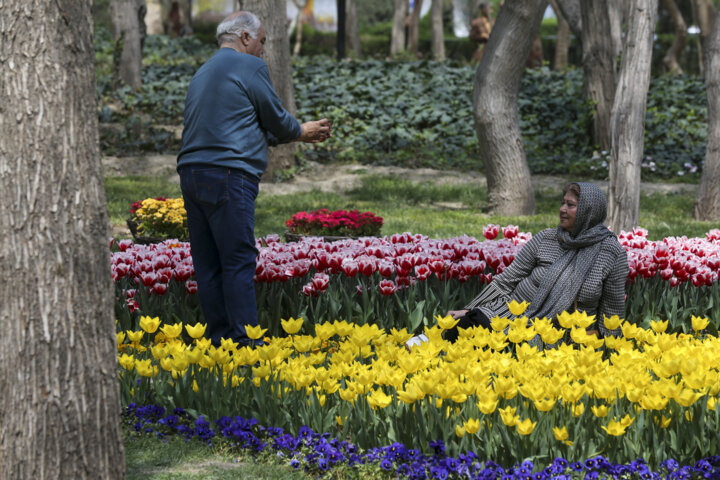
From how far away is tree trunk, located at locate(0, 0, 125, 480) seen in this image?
2441 millimetres

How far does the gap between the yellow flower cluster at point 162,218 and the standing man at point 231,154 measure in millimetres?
3768

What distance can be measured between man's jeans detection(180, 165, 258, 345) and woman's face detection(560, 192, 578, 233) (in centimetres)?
169

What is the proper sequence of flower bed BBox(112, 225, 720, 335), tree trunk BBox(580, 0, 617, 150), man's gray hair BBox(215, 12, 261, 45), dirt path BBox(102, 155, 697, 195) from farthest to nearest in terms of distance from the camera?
tree trunk BBox(580, 0, 617, 150) → dirt path BBox(102, 155, 697, 195) → flower bed BBox(112, 225, 720, 335) → man's gray hair BBox(215, 12, 261, 45)

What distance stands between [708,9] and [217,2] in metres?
43.9

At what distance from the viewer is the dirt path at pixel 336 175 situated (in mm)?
13411

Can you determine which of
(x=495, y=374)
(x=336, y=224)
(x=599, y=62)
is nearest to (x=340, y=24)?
(x=599, y=62)

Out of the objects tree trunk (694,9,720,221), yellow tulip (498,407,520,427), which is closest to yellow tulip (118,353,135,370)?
yellow tulip (498,407,520,427)

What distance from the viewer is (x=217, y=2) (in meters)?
58.8

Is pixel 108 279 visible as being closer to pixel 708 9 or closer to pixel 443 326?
pixel 443 326

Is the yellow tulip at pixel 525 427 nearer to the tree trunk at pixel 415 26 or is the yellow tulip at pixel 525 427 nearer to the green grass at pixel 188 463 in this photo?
the green grass at pixel 188 463

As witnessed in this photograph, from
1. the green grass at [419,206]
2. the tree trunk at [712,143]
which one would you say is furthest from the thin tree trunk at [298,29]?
the tree trunk at [712,143]

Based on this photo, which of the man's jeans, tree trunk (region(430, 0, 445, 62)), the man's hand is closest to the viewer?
the man's jeans

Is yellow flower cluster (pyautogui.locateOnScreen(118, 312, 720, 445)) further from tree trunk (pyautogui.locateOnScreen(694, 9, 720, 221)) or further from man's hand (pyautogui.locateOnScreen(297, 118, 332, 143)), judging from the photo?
tree trunk (pyautogui.locateOnScreen(694, 9, 720, 221))

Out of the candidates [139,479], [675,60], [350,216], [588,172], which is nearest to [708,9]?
[675,60]
